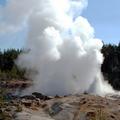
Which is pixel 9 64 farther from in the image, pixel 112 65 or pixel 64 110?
pixel 64 110

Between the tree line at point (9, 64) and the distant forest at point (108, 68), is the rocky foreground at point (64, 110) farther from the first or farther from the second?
the tree line at point (9, 64)

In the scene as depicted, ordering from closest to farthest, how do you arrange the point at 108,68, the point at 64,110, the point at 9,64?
the point at 64,110
the point at 108,68
the point at 9,64

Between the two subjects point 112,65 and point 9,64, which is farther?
point 9,64

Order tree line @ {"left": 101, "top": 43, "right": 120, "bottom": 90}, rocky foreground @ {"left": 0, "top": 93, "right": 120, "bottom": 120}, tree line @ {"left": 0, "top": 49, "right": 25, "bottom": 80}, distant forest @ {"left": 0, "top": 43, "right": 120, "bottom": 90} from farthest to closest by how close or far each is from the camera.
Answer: tree line @ {"left": 0, "top": 49, "right": 25, "bottom": 80} < distant forest @ {"left": 0, "top": 43, "right": 120, "bottom": 90} < tree line @ {"left": 101, "top": 43, "right": 120, "bottom": 90} < rocky foreground @ {"left": 0, "top": 93, "right": 120, "bottom": 120}

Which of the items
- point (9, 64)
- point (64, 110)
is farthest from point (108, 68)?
point (64, 110)

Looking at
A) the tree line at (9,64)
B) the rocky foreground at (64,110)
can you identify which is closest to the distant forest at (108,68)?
the tree line at (9,64)

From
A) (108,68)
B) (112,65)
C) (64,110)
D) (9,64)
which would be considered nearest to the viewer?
(64,110)

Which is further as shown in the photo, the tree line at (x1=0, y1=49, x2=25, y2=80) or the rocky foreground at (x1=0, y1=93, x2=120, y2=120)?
the tree line at (x1=0, y1=49, x2=25, y2=80)

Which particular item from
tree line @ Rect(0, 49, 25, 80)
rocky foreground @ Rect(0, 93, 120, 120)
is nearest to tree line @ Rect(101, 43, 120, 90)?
tree line @ Rect(0, 49, 25, 80)

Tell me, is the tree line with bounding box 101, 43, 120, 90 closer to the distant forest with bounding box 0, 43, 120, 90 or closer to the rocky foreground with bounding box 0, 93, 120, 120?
the distant forest with bounding box 0, 43, 120, 90

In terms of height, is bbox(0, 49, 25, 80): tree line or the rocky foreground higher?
bbox(0, 49, 25, 80): tree line

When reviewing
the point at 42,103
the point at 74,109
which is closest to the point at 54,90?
the point at 42,103

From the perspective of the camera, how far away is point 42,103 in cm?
2664

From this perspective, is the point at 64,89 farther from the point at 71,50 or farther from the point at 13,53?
the point at 13,53
